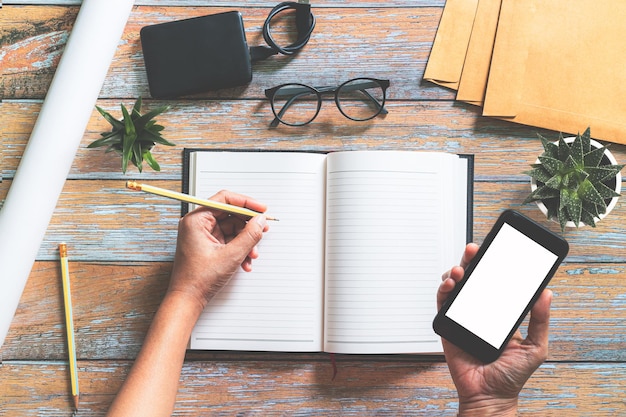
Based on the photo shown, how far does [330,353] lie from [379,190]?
29 centimetres

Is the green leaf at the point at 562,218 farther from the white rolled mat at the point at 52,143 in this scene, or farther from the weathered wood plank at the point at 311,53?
the white rolled mat at the point at 52,143

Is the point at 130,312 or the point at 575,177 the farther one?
the point at 130,312

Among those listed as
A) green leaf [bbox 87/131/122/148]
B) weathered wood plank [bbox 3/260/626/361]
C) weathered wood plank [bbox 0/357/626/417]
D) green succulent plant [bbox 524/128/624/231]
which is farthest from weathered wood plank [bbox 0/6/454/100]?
weathered wood plank [bbox 0/357/626/417]

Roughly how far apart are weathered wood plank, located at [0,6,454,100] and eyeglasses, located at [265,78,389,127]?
0.03m

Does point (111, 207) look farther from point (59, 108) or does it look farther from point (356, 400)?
point (356, 400)

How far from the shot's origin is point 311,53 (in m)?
0.99

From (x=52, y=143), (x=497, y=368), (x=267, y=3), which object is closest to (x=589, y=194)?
(x=497, y=368)

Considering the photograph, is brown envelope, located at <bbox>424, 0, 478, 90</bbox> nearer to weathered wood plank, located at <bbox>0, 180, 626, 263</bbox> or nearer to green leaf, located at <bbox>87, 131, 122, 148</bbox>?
weathered wood plank, located at <bbox>0, 180, 626, 263</bbox>

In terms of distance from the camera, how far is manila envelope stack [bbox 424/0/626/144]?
0.95 m

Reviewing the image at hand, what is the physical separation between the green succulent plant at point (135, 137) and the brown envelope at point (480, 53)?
0.52m

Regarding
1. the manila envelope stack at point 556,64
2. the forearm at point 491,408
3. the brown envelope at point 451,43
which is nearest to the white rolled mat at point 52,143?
the brown envelope at point 451,43

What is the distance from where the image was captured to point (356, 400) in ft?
3.17

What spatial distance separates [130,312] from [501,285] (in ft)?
2.05

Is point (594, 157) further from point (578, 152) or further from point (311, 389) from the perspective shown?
point (311, 389)
